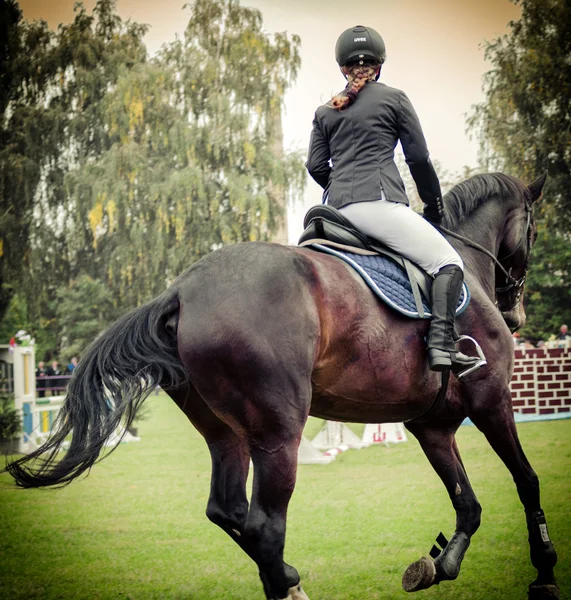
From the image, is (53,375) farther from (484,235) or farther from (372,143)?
(372,143)

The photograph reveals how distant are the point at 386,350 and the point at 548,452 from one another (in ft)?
23.5

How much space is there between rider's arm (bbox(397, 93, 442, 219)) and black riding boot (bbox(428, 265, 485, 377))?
575 mm

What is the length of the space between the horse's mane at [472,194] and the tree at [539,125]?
41.8 feet

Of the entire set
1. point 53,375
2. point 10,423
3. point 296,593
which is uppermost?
point 296,593

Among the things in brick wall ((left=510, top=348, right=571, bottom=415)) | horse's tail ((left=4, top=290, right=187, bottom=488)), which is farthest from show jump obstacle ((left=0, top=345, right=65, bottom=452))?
brick wall ((left=510, top=348, right=571, bottom=415))

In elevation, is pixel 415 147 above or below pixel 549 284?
above

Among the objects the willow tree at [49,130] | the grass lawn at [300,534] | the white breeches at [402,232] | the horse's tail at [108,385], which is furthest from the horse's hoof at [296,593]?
the willow tree at [49,130]

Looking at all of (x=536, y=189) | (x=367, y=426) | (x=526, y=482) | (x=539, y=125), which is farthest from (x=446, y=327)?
(x=539, y=125)

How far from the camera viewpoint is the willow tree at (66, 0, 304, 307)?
69.5 ft

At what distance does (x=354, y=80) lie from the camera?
3875 mm

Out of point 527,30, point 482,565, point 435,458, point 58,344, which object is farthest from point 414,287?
point 58,344

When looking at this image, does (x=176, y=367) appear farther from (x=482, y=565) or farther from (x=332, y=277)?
(x=482, y=565)

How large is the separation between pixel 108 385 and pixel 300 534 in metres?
3.17

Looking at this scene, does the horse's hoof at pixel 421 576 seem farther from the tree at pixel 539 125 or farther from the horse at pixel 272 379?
the tree at pixel 539 125
